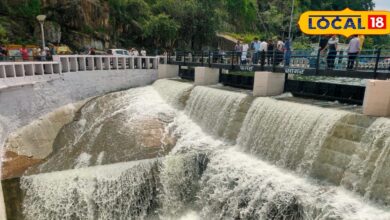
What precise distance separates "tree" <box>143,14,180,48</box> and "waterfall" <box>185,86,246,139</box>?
15244 mm

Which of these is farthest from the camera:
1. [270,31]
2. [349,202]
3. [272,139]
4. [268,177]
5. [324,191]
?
[270,31]

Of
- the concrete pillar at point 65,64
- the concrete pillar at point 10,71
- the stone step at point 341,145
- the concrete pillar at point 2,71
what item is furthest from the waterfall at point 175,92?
the stone step at point 341,145

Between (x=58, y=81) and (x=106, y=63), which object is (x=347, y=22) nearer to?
(x=106, y=63)

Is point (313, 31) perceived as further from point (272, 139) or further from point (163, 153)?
point (163, 153)

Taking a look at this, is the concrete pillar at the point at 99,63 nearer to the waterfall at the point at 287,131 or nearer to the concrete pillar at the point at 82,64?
the concrete pillar at the point at 82,64

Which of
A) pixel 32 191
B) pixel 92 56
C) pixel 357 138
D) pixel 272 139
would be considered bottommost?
pixel 32 191

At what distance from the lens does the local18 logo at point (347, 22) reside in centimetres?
1585

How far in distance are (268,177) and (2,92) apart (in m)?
11.8

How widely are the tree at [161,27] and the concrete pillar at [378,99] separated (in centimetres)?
2262

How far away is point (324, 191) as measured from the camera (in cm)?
741

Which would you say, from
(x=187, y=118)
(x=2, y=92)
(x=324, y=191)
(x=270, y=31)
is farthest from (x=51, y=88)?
(x=270, y=31)

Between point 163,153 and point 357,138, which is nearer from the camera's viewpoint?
point 357,138

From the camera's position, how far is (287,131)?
9.38 meters

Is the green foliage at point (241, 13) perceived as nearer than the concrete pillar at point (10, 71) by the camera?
No
